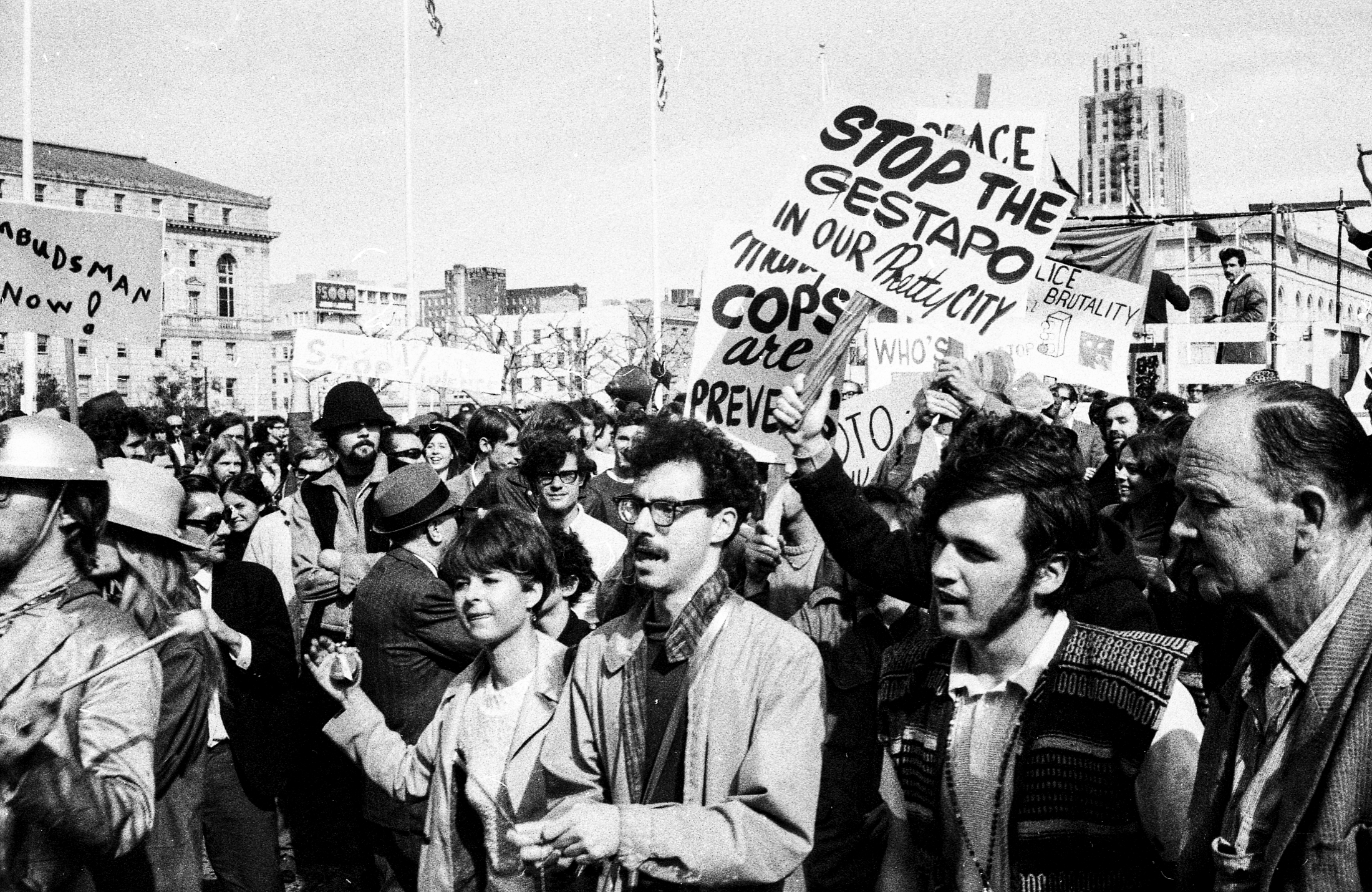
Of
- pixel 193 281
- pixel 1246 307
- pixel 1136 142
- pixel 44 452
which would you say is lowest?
pixel 44 452

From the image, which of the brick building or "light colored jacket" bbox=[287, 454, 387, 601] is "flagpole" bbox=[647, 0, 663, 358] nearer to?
"light colored jacket" bbox=[287, 454, 387, 601]

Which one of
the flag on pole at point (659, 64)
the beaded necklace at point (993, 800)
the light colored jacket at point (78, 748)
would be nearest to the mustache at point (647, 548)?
the beaded necklace at point (993, 800)

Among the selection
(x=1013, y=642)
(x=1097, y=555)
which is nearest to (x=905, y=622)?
(x=1097, y=555)

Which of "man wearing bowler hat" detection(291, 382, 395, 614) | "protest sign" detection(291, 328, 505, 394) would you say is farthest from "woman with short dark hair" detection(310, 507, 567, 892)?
"protest sign" detection(291, 328, 505, 394)

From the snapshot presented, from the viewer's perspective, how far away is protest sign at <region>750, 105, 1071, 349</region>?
5.54 metres

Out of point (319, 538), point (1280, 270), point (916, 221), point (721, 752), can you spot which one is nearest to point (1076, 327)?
point (916, 221)

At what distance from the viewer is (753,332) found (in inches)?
226

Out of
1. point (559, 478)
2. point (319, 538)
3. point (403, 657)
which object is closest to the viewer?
point (403, 657)

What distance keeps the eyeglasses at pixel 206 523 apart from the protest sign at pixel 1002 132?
3.69 meters

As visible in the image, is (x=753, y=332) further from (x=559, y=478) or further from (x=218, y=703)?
(x=218, y=703)

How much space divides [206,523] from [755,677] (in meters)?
3.52

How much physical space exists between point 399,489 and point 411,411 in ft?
41.3

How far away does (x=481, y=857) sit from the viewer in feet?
12.4

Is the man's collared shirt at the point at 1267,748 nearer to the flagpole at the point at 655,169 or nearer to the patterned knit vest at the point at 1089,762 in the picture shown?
the patterned knit vest at the point at 1089,762
